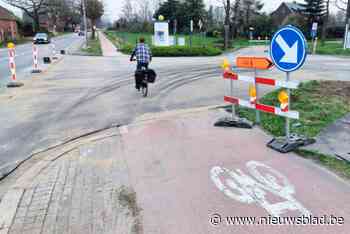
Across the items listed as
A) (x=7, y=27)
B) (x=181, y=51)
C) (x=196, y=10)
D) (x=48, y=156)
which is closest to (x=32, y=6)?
(x=7, y=27)

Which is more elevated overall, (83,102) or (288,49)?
(288,49)

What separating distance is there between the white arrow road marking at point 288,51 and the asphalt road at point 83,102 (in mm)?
3599

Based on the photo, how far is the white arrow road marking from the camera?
4.98 meters

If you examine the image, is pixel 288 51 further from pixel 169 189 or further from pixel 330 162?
pixel 169 189

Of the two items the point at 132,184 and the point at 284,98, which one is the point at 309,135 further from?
Answer: the point at 132,184

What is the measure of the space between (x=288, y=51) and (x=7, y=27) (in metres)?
63.0

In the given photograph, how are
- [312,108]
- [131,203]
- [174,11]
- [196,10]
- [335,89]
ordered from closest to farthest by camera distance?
[131,203] → [312,108] → [335,89] → [196,10] → [174,11]

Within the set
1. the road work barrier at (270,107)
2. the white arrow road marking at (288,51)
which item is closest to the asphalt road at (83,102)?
the road work barrier at (270,107)

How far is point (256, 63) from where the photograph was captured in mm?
5934

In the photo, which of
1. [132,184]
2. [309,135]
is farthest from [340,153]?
[132,184]

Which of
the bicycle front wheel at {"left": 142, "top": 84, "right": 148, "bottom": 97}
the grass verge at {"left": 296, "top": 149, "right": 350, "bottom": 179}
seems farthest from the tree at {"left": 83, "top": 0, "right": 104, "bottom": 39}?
the grass verge at {"left": 296, "top": 149, "right": 350, "bottom": 179}

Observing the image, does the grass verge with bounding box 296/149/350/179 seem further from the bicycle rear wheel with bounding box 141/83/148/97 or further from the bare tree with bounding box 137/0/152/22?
the bare tree with bounding box 137/0/152/22

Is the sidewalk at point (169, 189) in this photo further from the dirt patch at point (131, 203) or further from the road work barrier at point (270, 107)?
the road work barrier at point (270, 107)

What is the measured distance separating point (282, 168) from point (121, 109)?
486 centimetres
